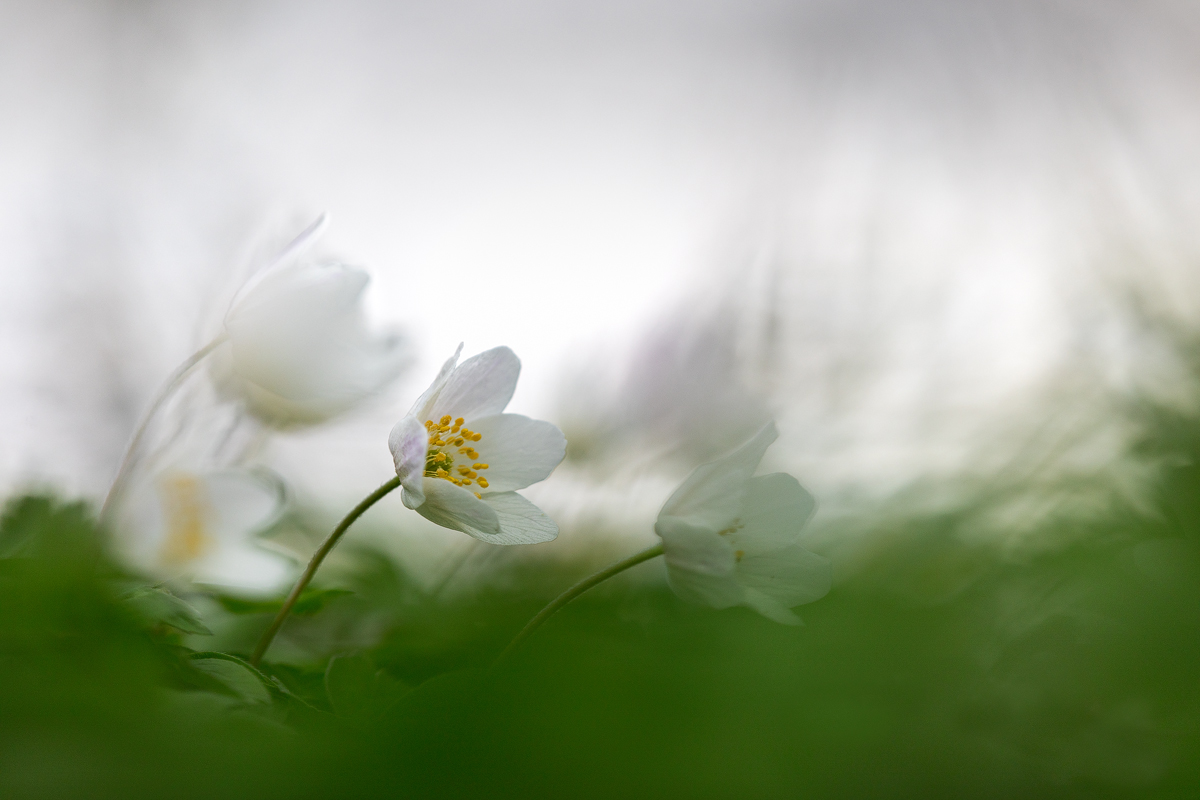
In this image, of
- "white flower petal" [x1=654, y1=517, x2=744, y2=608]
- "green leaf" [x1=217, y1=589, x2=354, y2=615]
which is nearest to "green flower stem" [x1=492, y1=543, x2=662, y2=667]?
"white flower petal" [x1=654, y1=517, x2=744, y2=608]

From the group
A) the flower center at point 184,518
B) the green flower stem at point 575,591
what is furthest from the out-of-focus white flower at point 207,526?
the green flower stem at point 575,591

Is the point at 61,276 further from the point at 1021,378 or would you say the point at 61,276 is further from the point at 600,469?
the point at 1021,378

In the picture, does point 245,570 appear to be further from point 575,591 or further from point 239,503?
point 575,591

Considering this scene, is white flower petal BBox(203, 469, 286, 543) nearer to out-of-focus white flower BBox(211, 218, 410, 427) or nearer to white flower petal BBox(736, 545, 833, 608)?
out-of-focus white flower BBox(211, 218, 410, 427)

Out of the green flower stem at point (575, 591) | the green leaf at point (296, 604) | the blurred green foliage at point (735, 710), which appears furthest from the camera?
the green leaf at point (296, 604)

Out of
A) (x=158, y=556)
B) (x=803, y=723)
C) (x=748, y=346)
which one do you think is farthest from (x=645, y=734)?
(x=748, y=346)

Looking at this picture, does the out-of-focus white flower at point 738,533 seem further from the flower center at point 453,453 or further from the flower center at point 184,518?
the flower center at point 184,518
